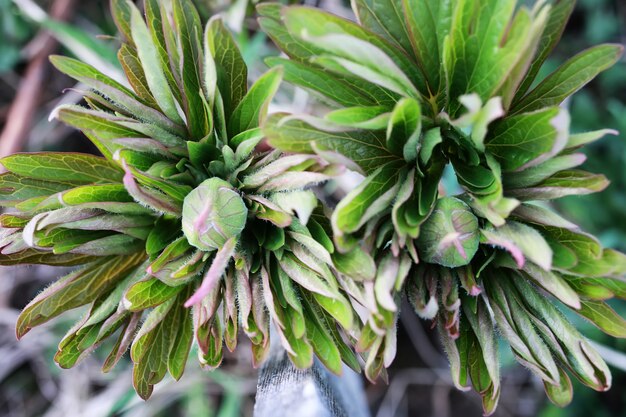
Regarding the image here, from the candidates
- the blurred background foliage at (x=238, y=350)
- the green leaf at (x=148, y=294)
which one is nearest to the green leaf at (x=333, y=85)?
the green leaf at (x=148, y=294)

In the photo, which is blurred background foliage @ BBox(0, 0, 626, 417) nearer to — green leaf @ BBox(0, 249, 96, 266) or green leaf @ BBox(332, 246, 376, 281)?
green leaf @ BBox(0, 249, 96, 266)

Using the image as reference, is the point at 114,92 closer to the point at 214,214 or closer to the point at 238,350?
the point at 214,214

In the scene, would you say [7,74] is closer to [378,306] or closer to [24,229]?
[24,229]

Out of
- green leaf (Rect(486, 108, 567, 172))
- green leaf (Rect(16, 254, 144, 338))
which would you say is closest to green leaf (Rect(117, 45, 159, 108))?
green leaf (Rect(16, 254, 144, 338))

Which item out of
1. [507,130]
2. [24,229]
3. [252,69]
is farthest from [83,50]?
[507,130]

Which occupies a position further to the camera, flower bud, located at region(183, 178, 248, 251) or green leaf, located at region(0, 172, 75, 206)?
green leaf, located at region(0, 172, 75, 206)

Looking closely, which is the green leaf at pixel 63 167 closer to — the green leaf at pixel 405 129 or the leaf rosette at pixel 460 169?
the leaf rosette at pixel 460 169
